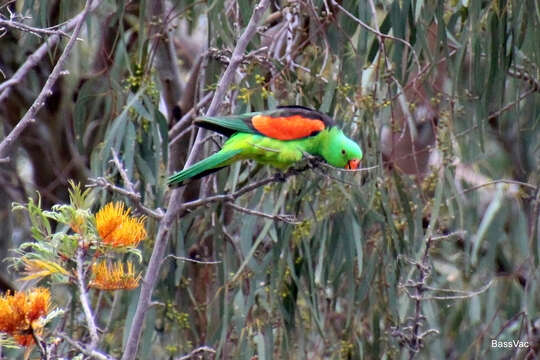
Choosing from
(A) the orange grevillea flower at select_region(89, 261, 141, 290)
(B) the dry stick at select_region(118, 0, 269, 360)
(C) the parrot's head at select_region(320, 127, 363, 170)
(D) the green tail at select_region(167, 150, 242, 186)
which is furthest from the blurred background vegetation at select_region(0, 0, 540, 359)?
(A) the orange grevillea flower at select_region(89, 261, 141, 290)

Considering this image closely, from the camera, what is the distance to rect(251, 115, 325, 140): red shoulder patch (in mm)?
2572

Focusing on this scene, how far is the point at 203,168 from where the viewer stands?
7.44 ft

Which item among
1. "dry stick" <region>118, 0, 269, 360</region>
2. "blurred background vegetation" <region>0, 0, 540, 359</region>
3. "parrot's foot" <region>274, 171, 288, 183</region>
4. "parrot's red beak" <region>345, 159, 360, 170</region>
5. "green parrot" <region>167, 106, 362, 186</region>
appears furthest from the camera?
"blurred background vegetation" <region>0, 0, 540, 359</region>

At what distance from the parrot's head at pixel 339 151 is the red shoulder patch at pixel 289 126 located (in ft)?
0.15

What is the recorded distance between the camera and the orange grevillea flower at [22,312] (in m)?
1.38

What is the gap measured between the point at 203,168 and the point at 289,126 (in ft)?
1.30

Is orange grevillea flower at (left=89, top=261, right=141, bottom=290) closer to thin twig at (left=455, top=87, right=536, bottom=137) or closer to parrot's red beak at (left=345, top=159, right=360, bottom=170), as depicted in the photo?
parrot's red beak at (left=345, top=159, right=360, bottom=170)

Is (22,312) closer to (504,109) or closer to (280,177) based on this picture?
(280,177)

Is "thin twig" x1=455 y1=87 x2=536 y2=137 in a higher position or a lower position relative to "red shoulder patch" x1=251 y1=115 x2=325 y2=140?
higher

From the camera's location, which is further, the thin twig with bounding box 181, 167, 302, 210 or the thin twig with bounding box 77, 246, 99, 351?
the thin twig with bounding box 181, 167, 302, 210

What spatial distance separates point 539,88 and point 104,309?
6.93 feet

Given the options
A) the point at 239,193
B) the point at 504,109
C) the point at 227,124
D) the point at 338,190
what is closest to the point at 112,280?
the point at 239,193

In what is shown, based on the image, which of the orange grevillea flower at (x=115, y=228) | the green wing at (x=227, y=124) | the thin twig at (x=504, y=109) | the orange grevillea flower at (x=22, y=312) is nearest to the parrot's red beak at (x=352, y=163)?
the green wing at (x=227, y=124)

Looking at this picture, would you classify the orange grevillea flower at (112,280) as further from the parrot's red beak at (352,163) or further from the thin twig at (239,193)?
the parrot's red beak at (352,163)
